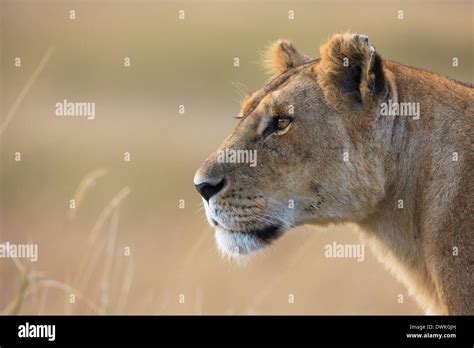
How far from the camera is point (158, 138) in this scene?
1850 cm

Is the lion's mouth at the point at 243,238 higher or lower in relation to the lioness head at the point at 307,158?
lower

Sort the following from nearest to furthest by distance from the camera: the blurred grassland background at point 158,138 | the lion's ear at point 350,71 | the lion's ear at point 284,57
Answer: the lion's ear at point 350,71
the lion's ear at point 284,57
the blurred grassland background at point 158,138

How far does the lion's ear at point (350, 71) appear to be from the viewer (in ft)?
19.9

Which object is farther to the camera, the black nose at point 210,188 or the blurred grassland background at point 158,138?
the blurred grassland background at point 158,138

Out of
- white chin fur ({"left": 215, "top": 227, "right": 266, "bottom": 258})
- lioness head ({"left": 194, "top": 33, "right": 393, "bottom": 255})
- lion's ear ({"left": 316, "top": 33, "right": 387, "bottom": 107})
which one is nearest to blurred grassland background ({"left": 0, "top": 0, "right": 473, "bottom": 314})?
white chin fur ({"left": 215, "top": 227, "right": 266, "bottom": 258})

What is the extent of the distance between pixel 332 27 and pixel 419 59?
1.83m

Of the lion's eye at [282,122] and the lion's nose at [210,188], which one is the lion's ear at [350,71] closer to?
the lion's eye at [282,122]

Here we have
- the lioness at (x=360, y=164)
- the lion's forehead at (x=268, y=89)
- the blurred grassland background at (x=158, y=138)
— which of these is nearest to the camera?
the lioness at (x=360, y=164)

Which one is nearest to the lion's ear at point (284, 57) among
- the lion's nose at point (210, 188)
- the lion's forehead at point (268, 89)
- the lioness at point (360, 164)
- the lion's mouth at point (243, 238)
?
the lion's forehead at point (268, 89)

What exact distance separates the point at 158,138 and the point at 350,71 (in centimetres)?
1243

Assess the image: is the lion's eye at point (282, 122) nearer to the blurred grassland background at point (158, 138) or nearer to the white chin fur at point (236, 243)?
the white chin fur at point (236, 243)

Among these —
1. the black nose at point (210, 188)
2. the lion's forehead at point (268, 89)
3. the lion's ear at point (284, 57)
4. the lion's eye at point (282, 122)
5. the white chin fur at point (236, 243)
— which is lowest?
the white chin fur at point (236, 243)

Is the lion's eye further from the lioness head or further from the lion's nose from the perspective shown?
the lion's nose

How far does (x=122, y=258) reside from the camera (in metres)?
12.4
